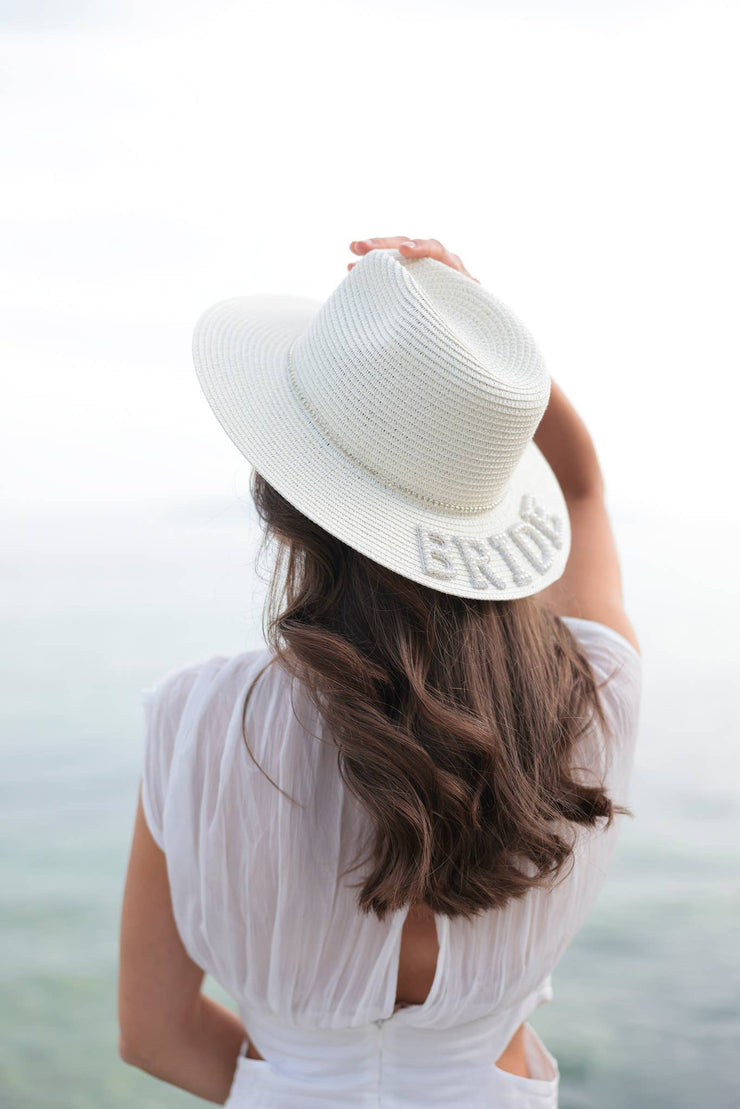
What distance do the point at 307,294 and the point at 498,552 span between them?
121cm

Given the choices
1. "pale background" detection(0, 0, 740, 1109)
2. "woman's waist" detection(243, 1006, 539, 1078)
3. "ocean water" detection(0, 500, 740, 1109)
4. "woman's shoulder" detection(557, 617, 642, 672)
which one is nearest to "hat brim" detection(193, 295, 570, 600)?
"woman's shoulder" detection(557, 617, 642, 672)

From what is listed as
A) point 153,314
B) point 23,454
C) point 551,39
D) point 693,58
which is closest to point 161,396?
point 153,314

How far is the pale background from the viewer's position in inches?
82.4

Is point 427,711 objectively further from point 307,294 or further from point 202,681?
point 307,294

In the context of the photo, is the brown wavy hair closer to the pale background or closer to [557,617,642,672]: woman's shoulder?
[557,617,642,672]: woman's shoulder

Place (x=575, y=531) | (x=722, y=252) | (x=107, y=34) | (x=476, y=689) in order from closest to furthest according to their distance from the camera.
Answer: (x=476, y=689) → (x=575, y=531) → (x=107, y=34) → (x=722, y=252)

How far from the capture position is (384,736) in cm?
68

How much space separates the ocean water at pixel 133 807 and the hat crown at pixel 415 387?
3.56ft

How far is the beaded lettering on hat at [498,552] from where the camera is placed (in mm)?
707

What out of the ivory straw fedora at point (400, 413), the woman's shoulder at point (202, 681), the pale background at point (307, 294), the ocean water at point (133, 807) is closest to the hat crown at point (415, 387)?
the ivory straw fedora at point (400, 413)

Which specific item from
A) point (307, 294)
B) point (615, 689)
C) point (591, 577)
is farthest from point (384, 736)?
point (307, 294)

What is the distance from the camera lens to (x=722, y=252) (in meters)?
2.44

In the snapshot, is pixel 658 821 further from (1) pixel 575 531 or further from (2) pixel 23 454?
(2) pixel 23 454

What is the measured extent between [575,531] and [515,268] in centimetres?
166
